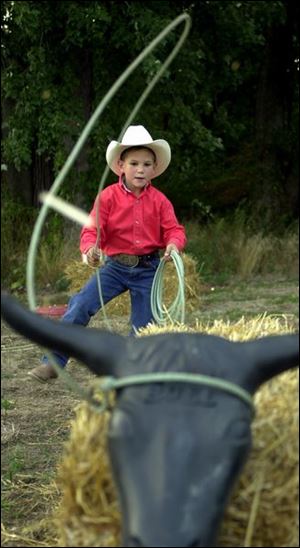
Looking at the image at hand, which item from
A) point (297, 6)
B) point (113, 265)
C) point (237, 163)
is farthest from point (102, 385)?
point (237, 163)

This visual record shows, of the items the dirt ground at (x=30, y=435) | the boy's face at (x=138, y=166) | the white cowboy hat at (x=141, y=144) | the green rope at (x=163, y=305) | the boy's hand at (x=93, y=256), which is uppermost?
the white cowboy hat at (x=141, y=144)

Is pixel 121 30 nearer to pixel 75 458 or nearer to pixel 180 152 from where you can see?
pixel 180 152

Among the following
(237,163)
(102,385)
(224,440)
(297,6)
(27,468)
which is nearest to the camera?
(224,440)

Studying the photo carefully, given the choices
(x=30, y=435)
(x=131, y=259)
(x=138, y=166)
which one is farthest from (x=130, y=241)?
(x=30, y=435)

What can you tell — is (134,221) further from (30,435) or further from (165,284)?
(165,284)

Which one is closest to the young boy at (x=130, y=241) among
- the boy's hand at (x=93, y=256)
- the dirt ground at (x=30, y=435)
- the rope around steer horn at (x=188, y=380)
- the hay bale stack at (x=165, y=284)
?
the dirt ground at (x=30, y=435)

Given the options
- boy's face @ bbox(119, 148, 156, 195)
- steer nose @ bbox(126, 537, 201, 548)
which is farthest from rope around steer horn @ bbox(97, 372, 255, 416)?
boy's face @ bbox(119, 148, 156, 195)

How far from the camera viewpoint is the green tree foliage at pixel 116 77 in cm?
1148

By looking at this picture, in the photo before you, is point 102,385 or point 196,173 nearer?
point 102,385

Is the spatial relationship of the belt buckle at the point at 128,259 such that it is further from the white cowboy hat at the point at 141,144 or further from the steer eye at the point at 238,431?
the steer eye at the point at 238,431

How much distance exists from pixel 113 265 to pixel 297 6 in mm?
11742

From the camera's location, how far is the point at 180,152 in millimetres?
13977

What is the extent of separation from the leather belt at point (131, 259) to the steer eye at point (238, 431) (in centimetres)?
343

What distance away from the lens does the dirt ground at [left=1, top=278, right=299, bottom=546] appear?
3.79m
